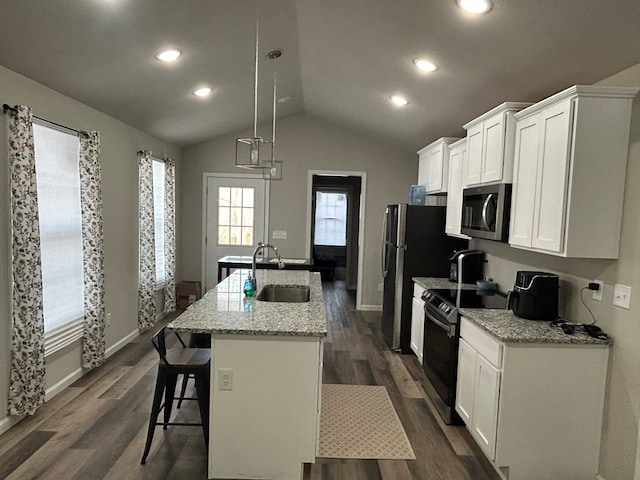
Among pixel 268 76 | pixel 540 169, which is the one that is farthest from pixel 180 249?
pixel 540 169

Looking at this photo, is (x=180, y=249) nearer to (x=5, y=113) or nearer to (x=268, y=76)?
(x=268, y=76)

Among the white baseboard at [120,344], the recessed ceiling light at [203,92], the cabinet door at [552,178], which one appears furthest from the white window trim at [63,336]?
the cabinet door at [552,178]

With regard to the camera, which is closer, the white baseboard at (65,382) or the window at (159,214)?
the white baseboard at (65,382)

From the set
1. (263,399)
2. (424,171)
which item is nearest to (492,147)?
(424,171)

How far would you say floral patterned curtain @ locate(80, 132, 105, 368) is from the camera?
375cm

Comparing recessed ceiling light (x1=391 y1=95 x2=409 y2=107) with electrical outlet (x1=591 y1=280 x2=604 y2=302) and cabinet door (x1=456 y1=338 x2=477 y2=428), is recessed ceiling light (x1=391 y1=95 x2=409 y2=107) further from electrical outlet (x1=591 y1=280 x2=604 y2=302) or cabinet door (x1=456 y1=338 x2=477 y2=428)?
electrical outlet (x1=591 y1=280 x2=604 y2=302)

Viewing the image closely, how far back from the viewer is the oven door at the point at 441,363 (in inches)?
125

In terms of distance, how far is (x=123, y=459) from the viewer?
8.50 ft

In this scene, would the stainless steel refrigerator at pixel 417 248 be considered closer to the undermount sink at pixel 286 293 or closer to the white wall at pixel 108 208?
the undermount sink at pixel 286 293

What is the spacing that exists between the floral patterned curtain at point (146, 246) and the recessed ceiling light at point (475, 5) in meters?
3.87

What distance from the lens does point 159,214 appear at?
19.0 ft

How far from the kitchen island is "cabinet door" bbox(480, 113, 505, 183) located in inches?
67.8

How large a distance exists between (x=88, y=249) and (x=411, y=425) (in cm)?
301

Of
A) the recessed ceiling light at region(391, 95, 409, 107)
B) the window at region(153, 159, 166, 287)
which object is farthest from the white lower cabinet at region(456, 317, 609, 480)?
the window at region(153, 159, 166, 287)
